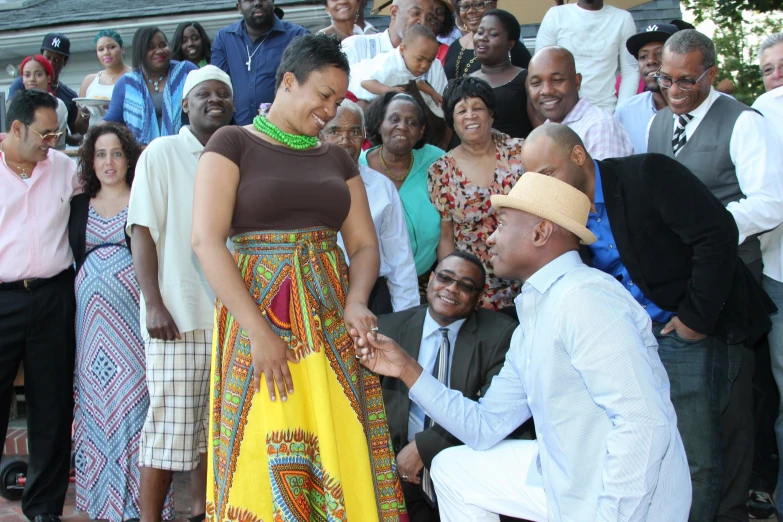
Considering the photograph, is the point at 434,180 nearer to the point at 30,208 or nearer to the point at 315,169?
the point at 315,169

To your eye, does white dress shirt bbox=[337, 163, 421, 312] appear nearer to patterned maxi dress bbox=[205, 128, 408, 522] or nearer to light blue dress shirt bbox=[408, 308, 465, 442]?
light blue dress shirt bbox=[408, 308, 465, 442]

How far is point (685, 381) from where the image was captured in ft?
12.7

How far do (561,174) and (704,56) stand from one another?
1.31 m

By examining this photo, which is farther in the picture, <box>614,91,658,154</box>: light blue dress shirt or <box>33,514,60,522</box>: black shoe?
<box>614,91,658,154</box>: light blue dress shirt

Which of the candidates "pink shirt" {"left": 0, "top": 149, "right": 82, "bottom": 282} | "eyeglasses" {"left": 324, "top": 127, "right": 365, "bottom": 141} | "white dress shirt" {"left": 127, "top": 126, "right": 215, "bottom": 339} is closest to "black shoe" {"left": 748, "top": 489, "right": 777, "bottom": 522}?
"eyeglasses" {"left": 324, "top": 127, "right": 365, "bottom": 141}

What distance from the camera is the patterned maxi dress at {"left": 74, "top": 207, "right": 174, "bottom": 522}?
4.59m

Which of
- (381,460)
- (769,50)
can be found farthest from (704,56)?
(381,460)

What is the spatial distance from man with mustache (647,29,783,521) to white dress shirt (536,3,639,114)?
1.93 meters

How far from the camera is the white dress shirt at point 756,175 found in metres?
4.05

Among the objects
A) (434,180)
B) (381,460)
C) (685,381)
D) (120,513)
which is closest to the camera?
(381,460)

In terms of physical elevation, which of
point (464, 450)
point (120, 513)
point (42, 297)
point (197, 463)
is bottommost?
point (120, 513)

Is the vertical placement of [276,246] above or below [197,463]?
above

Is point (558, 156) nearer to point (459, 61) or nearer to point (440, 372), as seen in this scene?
point (440, 372)

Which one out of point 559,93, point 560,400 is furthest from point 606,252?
point 559,93
